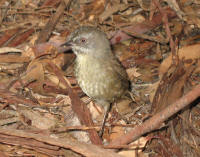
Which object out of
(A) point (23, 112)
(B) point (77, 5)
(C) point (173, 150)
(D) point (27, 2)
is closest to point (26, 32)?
(D) point (27, 2)

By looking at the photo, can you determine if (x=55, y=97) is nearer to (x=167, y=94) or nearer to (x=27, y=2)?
(x=167, y=94)

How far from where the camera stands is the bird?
5164 millimetres

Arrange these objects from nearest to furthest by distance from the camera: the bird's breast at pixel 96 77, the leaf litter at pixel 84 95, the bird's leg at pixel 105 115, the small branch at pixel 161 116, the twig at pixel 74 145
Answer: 1. the small branch at pixel 161 116
2. the twig at pixel 74 145
3. the leaf litter at pixel 84 95
4. the bird's leg at pixel 105 115
5. the bird's breast at pixel 96 77

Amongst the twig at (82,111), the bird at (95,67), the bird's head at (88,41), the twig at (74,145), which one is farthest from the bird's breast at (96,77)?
the twig at (74,145)

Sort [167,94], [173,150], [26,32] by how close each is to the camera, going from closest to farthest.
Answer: [173,150], [167,94], [26,32]

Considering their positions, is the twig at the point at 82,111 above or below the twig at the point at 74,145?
above

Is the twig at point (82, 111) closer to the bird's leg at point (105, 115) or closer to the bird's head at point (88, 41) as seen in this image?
the bird's leg at point (105, 115)

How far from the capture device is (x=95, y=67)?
16.9 ft

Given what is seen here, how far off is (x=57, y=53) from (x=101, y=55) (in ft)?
3.59

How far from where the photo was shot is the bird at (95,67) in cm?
516

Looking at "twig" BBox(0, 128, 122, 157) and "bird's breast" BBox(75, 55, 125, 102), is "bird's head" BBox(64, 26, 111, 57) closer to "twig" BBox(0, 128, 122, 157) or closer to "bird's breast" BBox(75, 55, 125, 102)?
"bird's breast" BBox(75, 55, 125, 102)

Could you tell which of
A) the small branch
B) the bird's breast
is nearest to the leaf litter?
the small branch

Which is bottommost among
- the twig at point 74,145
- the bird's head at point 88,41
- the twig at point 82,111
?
the twig at point 74,145

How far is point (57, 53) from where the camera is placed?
6.12 m
